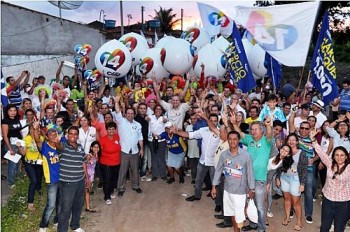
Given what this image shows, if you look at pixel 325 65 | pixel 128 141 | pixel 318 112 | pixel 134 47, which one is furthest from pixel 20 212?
pixel 134 47

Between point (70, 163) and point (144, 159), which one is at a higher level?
point (70, 163)

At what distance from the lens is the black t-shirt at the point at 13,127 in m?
6.92

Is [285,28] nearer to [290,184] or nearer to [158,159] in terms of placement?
[290,184]

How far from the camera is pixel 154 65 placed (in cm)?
1127

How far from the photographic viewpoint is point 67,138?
539 cm

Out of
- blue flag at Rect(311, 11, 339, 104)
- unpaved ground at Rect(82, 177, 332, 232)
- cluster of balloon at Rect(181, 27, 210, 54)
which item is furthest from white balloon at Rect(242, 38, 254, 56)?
unpaved ground at Rect(82, 177, 332, 232)

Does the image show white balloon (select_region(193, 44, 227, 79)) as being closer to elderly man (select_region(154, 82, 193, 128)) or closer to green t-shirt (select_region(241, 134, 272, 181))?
elderly man (select_region(154, 82, 193, 128))

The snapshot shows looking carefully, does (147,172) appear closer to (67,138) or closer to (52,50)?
(67,138)

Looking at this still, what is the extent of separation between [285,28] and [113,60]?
468cm

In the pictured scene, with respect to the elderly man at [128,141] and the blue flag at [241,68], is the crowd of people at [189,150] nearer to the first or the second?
the elderly man at [128,141]

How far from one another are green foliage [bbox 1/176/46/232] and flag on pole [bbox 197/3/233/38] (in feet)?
24.3

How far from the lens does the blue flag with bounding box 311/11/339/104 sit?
23.4ft

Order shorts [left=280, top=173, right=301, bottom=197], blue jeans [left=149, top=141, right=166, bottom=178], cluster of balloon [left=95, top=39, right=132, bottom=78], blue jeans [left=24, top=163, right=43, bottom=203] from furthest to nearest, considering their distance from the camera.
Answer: cluster of balloon [left=95, top=39, right=132, bottom=78], blue jeans [left=149, top=141, right=166, bottom=178], blue jeans [left=24, top=163, right=43, bottom=203], shorts [left=280, top=173, right=301, bottom=197]

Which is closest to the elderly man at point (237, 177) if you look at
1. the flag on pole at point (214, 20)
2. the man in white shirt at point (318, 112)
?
the man in white shirt at point (318, 112)
